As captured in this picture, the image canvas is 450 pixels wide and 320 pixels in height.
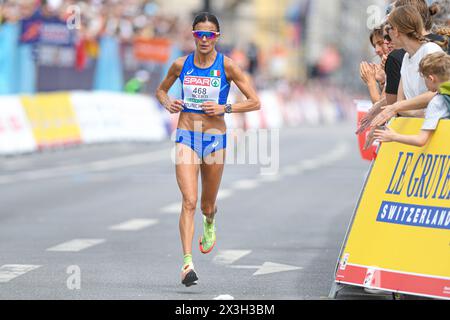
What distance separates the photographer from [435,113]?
878cm

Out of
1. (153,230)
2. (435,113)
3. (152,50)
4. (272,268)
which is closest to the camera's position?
(435,113)

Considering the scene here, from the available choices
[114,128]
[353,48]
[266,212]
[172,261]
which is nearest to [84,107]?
[114,128]

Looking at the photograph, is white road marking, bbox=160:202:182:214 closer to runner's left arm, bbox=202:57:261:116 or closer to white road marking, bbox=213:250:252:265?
white road marking, bbox=213:250:252:265

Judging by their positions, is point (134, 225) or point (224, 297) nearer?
point (224, 297)

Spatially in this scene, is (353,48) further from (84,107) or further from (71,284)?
(71,284)

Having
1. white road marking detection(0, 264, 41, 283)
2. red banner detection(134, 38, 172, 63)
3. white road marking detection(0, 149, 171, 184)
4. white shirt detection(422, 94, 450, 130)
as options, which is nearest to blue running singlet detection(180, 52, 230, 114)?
white road marking detection(0, 264, 41, 283)

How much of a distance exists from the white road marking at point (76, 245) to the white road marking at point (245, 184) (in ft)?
25.3

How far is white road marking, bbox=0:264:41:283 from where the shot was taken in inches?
416

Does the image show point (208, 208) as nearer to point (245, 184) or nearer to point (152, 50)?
point (245, 184)

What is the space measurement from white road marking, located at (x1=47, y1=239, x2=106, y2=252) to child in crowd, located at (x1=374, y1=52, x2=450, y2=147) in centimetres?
469

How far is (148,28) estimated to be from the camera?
4091cm

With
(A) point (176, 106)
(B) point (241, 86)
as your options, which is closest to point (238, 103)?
(B) point (241, 86)

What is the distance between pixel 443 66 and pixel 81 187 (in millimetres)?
12516

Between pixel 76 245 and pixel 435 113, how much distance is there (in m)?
5.21
